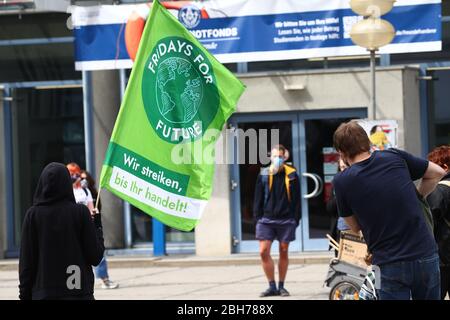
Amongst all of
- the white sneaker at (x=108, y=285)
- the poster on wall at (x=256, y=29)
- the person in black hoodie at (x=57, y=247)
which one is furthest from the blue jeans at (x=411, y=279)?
the poster on wall at (x=256, y=29)

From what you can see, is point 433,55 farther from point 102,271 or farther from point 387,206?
point 387,206

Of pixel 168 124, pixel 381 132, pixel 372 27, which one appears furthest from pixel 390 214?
pixel 381 132

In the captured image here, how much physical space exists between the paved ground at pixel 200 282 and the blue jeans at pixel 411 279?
20.2 ft

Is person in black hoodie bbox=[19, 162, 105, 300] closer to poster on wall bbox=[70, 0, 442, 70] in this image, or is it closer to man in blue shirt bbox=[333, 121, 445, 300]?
man in blue shirt bbox=[333, 121, 445, 300]

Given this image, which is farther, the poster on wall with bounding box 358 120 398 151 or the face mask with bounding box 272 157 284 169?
the poster on wall with bounding box 358 120 398 151

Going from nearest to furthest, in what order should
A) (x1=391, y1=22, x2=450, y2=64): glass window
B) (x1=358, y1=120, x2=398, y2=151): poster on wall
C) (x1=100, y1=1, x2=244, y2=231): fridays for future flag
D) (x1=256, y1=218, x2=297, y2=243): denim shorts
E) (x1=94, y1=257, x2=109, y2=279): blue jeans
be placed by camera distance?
(x1=100, y1=1, x2=244, y2=231): fridays for future flag, (x1=256, y1=218, x2=297, y2=243): denim shorts, (x1=358, y1=120, x2=398, y2=151): poster on wall, (x1=94, y1=257, x2=109, y2=279): blue jeans, (x1=391, y1=22, x2=450, y2=64): glass window

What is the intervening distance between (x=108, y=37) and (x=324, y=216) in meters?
4.49

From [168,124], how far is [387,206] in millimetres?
2497

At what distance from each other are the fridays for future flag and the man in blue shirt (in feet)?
6.34

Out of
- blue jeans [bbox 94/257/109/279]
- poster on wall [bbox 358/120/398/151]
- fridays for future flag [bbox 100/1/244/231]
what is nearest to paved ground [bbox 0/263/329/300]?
blue jeans [bbox 94/257/109/279]

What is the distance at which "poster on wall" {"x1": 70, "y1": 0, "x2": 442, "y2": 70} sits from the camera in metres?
16.3

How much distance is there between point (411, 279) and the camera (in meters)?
6.36

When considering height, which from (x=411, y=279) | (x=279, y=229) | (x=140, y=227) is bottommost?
(x=140, y=227)
